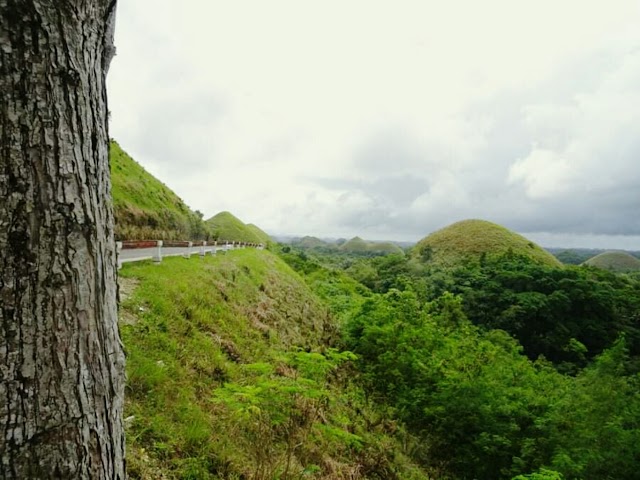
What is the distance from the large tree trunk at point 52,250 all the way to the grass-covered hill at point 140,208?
20854mm

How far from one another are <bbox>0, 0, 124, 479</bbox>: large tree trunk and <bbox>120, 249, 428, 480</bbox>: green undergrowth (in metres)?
2.91

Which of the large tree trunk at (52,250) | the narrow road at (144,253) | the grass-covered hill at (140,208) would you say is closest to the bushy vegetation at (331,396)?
the narrow road at (144,253)

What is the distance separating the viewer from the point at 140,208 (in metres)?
27.1

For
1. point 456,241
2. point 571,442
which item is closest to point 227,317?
point 571,442

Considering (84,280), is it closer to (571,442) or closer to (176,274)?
(176,274)

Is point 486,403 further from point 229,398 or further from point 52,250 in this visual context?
point 52,250

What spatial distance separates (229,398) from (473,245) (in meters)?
90.9

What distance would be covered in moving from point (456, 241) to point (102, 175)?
319ft

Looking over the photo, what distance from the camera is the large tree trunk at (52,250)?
1536 mm

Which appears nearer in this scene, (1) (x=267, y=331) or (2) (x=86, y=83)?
(2) (x=86, y=83)

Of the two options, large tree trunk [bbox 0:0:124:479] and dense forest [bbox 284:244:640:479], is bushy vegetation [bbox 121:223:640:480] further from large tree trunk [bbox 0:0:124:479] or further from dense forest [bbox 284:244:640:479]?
large tree trunk [bbox 0:0:124:479]

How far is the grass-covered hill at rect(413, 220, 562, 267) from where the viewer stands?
83125mm

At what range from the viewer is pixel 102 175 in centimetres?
193

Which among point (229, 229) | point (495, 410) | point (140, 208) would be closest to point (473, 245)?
point (229, 229)
